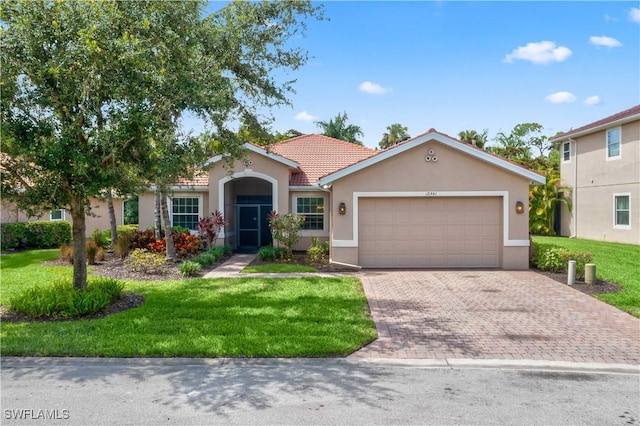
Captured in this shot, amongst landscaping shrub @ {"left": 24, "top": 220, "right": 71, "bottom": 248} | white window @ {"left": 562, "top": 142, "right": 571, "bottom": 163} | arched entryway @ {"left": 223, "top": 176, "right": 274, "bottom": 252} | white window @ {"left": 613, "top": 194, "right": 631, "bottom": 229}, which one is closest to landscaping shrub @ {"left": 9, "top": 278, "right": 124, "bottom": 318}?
arched entryway @ {"left": 223, "top": 176, "right": 274, "bottom": 252}

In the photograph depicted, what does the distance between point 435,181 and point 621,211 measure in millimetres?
13009

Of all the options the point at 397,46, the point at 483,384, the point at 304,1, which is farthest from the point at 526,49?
the point at 483,384

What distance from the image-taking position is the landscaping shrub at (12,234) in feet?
59.8

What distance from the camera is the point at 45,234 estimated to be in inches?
755

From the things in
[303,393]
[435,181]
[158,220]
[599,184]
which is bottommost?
[303,393]

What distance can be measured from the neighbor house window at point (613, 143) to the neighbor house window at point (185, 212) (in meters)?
20.3

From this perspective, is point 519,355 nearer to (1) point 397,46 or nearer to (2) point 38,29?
(2) point 38,29

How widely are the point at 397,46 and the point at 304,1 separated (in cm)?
351

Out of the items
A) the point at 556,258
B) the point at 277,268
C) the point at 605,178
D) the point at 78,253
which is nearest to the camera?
the point at 78,253

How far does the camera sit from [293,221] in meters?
15.6

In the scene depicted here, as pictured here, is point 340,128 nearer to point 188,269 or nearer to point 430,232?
point 430,232

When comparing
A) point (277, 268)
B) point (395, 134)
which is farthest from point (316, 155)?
point (395, 134)

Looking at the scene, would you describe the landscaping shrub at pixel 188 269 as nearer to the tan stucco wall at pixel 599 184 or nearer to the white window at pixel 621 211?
the tan stucco wall at pixel 599 184

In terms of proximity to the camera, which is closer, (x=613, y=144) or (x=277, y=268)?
(x=277, y=268)
